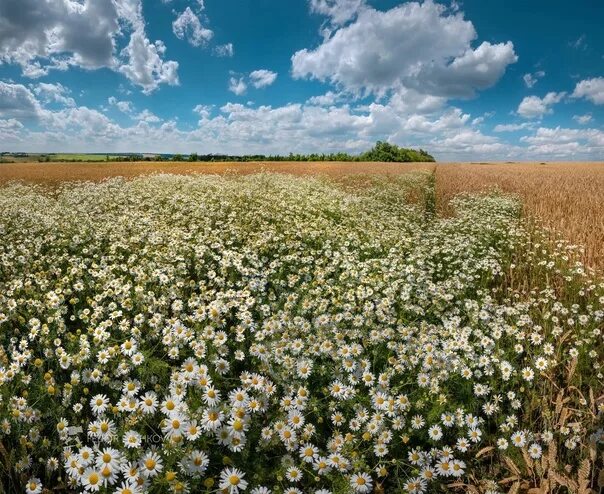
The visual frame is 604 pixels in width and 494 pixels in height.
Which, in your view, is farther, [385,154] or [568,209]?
[385,154]

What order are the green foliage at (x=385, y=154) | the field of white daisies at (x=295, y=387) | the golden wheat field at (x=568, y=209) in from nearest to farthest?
the field of white daisies at (x=295, y=387) → the golden wheat field at (x=568, y=209) → the green foliage at (x=385, y=154)

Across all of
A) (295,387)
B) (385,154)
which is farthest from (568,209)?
(385,154)

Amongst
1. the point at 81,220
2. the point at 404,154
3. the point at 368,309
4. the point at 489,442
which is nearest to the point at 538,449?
the point at 489,442

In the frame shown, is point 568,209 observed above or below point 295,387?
above

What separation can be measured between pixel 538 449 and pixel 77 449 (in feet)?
11.4

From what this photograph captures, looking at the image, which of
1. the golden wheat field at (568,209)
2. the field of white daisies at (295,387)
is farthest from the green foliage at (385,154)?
the field of white daisies at (295,387)

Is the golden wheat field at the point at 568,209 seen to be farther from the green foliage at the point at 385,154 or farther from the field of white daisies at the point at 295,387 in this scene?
the green foliage at the point at 385,154

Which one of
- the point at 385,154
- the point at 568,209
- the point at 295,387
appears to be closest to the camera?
the point at 295,387

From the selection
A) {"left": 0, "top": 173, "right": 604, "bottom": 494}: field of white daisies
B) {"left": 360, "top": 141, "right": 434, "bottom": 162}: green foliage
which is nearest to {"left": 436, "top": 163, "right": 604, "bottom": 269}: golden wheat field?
{"left": 0, "top": 173, "right": 604, "bottom": 494}: field of white daisies

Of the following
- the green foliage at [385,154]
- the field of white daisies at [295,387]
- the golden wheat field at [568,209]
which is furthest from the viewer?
the green foliage at [385,154]

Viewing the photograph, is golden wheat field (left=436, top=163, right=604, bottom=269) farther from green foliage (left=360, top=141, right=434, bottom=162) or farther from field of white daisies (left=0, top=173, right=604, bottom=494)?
green foliage (left=360, top=141, right=434, bottom=162)

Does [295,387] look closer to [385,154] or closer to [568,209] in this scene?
[568,209]

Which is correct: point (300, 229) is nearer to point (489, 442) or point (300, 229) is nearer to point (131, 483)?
point (489, 442)

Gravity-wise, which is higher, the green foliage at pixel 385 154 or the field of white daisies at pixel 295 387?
the green foliage at pixel 385 154
